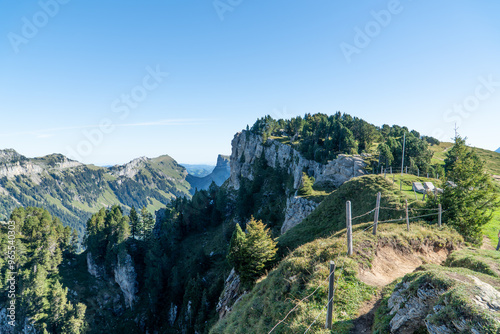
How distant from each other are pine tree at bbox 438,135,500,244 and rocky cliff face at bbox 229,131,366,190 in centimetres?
3451

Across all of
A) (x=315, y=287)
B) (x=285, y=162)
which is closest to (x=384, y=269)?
(x=315, y=287)

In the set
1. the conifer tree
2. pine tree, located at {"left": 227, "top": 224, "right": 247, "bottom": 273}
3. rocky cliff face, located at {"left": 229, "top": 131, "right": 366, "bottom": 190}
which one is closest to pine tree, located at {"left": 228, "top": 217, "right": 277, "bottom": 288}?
pine tree, located at {"left": 227, "top": 224, "right": 247, "bottom": 273}

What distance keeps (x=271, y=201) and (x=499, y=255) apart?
2865 inches

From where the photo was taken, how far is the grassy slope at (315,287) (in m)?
11.3

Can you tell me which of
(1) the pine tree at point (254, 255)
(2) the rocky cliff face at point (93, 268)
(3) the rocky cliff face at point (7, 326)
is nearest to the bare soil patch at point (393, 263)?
(1) the pine tree at point (254, 255)

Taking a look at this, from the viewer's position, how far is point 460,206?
73.0ft

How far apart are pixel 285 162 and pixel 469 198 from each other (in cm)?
7449

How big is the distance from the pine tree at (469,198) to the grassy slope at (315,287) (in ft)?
15.5

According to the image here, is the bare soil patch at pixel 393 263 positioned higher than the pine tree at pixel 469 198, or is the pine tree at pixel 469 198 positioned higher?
the pine tree at pixel 469 198

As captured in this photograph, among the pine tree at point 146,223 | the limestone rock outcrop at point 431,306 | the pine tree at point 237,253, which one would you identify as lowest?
the pine tree at point 146,223

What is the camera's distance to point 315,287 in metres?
12.8

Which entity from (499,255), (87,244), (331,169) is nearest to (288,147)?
(331,169)

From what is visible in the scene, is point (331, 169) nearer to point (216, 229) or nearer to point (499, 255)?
point (499, 255)

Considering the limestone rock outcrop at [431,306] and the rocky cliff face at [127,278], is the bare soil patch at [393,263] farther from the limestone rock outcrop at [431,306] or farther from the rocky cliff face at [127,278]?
the rocky cliff face at [127,278]
